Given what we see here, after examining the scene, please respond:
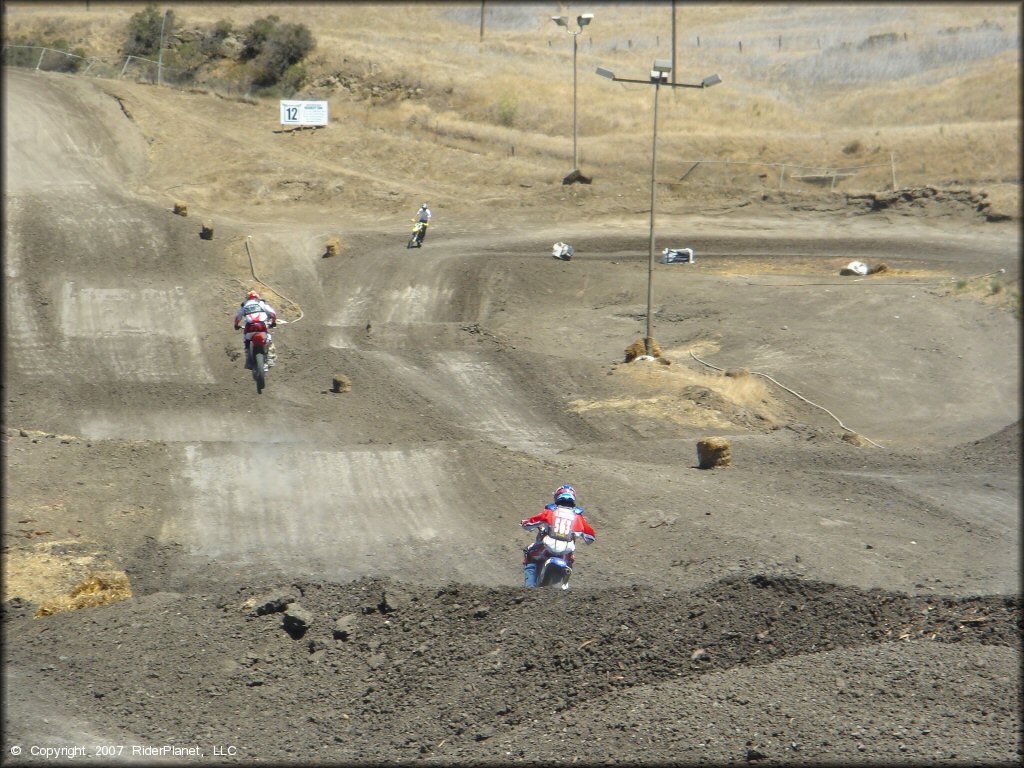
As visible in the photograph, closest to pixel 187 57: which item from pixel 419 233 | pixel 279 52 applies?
pixel 279 52

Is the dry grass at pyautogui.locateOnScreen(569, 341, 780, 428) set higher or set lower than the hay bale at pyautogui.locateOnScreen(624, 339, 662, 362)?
lower

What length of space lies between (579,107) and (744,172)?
47.8 ft

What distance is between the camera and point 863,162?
1858 inches

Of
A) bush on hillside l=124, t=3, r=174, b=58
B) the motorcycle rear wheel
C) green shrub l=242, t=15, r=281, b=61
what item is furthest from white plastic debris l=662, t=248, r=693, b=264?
bush on hillside l=124, t=3, r=174, b=58

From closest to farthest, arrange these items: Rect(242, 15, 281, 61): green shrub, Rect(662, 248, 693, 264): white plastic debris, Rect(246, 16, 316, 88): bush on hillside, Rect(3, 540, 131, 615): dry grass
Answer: Rect(3, 540, 131, 615): dry grass, Rect(662, 248, 693, 264): white plastic debris, Rect(246, 16, 316, 88): bush on hillside, Rect(242, 15, 281, 61): green shrub

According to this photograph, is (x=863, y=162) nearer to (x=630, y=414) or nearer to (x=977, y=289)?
(x=977, y=289)

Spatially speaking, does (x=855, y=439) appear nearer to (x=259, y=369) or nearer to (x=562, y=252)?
(x=259, y=369)

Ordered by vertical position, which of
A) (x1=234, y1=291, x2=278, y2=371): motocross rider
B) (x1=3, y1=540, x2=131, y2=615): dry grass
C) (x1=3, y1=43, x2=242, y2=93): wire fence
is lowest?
(x1=3, y1=540, x2=131, y2=615): dry grass

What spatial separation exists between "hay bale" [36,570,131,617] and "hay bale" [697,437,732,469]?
10.1 m

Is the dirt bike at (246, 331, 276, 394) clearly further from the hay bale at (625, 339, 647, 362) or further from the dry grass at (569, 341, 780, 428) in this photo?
the hay bale at (625, 339, 647, 362)

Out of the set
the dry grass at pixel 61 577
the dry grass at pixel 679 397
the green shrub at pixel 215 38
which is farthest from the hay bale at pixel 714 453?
the green shrub at pixel 215 38

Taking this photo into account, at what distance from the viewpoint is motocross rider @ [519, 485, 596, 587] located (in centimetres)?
1286

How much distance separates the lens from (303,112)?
168 ft

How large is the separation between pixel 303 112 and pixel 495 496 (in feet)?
128
